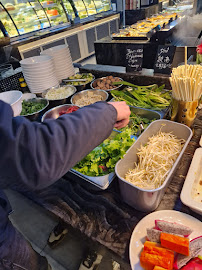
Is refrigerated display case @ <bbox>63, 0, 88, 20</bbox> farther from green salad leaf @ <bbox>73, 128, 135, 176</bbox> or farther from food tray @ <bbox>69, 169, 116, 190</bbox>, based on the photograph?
food tray @ <bbox>69, 169, 116, 190</bbox>

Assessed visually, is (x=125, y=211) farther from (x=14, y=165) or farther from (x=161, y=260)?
(x=14, y=165)

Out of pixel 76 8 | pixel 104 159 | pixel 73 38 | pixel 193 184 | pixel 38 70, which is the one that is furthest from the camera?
pixel 76 8

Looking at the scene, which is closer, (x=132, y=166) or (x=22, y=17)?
(x=132, y=166)

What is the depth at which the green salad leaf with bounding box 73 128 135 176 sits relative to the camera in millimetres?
1292

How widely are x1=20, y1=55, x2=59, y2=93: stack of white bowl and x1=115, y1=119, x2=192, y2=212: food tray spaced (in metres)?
1.62

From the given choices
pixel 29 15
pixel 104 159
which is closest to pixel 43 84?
pixel 104 159

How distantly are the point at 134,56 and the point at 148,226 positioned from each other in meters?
1.87

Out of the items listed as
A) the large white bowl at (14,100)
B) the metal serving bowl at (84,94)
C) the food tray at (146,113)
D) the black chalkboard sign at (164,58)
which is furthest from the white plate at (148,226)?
the black chalkboard sign at (164,58)

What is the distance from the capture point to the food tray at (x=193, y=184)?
983 mm

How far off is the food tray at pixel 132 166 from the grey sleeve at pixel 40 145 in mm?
349

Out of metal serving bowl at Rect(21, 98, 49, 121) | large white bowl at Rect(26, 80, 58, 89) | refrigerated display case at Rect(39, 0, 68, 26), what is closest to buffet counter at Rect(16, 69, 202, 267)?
metal serving bowl at Rect(21, 98, 49, 121)

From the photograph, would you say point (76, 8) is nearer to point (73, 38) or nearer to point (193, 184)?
point (73, 38)

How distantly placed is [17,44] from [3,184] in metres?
5.57

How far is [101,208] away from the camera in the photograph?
117 centimetres
